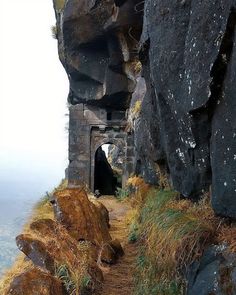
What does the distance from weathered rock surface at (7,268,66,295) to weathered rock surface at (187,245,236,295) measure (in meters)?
1.78

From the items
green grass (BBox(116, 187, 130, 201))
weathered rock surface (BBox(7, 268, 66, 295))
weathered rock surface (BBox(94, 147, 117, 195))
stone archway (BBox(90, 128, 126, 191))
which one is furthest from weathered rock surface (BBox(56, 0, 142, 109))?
weathered rock surface (BBox(7, 268, 66, 295))

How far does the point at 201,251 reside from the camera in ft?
12.6

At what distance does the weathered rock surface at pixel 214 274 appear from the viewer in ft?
10.5

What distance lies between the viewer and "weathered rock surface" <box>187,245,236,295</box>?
3.21 metres

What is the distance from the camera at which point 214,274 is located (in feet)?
11.0

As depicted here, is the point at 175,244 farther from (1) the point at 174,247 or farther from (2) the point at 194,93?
(2) the point at 194,93

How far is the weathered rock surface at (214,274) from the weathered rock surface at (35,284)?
5.83ft

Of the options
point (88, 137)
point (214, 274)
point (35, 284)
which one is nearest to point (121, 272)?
point (35, 284)

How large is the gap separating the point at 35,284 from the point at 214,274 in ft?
7.52

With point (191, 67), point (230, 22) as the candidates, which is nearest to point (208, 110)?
point (191, 67)

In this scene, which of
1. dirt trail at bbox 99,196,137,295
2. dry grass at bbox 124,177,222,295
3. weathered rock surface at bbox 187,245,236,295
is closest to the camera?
weathered rock surface at bbox 187,245,236,295

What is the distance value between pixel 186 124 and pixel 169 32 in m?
1.20

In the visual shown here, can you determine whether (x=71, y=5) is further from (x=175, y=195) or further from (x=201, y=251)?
(x=201, y=251)

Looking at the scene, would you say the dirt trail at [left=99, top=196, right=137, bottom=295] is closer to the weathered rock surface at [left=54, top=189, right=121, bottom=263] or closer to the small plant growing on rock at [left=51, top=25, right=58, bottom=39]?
the weathered rock surface at [left=54, top=189, right=121, bottom=263]
